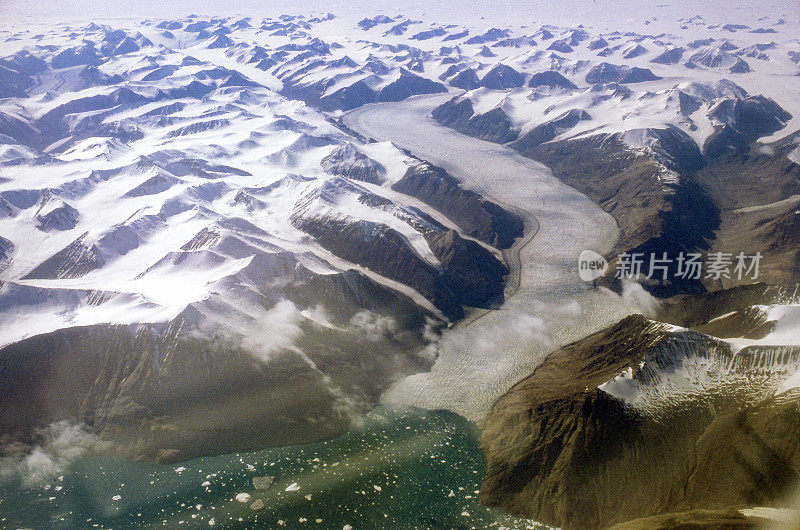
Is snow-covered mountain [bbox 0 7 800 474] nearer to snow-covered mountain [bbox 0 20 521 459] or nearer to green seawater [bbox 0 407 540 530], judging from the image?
snow-covered mountain [bbox 0 20 521 459]

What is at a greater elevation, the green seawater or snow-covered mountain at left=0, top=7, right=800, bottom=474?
snow-covered mountain at left=0, top=7, right=800, bottom=474

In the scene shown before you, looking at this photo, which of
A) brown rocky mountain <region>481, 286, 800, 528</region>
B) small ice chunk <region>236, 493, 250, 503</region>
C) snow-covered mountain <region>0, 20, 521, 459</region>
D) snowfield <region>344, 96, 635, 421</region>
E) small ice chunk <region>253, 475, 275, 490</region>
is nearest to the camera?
brown rocky mountain <region>481, 286, 800, 528</region>

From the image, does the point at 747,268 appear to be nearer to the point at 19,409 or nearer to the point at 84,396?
the point at 84,396

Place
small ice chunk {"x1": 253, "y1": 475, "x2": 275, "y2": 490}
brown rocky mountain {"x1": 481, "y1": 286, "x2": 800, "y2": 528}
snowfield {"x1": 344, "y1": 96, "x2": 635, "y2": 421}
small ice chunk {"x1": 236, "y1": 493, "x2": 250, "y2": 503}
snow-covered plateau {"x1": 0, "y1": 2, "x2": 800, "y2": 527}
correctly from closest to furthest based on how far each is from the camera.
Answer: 1. brown rocky mountain {"x1": 481, "y1": 286, "x2": 800, "y2": 528}
2. small ice chunk {"x1": 236, "y1": 493, "x2": 250, "y2": 503}
3. small ice chunk {"x1": 253, "y1": 475, "x2": 275, "y2": 490}
4. snow-covered plateau {"x1": 0, "y1": 2, "x2": 800, "y2": 527}
5. snowfield {"x1": 344, "y1": 96, "x2": 635, "y2": 421}

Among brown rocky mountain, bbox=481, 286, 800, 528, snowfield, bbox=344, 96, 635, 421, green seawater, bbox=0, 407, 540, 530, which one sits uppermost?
brown rocky mountain, bbox=481, 286, 800, 528

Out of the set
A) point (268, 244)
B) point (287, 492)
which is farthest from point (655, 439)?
point (268, 244)

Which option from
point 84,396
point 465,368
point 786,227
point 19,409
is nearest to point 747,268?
point 786,227

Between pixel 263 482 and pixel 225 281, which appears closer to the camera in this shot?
pixel 263 482

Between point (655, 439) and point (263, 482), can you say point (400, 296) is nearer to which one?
point (263, 482)

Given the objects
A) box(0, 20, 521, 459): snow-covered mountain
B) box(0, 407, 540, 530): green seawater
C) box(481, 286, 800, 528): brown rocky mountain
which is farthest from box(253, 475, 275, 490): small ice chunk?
box(481, 286, 800, 528): brown rocky mountain

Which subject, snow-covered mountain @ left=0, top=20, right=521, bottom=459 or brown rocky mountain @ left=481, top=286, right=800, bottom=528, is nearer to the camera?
brown rocky mountain @ left=481, top=286, right=800, bottom=528
